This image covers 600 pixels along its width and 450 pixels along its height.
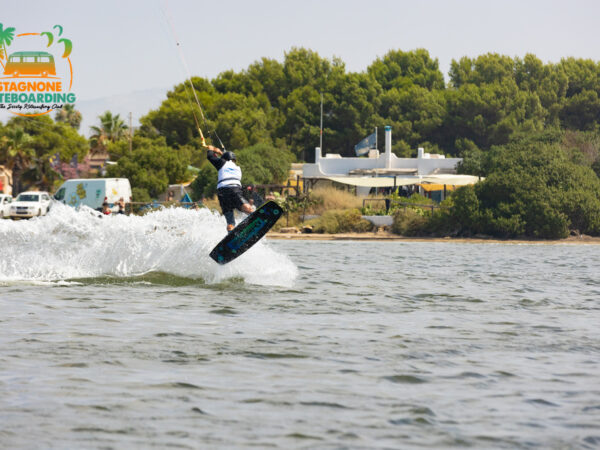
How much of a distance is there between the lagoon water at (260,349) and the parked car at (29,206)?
33.0m

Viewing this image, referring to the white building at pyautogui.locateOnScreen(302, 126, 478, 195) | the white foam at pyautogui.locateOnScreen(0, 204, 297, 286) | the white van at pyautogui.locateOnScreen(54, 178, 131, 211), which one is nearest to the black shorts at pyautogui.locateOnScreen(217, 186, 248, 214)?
the white foam at pyautogui.locateOnScreen(0, 204, 297, 286)

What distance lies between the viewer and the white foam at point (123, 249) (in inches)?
571

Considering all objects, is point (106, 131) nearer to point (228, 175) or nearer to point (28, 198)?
point (28, 198)

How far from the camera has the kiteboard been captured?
13.6 metres

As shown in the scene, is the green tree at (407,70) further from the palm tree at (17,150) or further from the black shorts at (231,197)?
the black shorts at (231,197)

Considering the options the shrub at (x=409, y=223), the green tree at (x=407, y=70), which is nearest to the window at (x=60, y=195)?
the shrub at (x=409, y=223)

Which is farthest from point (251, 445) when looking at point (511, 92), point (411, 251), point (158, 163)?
point (511, 92)

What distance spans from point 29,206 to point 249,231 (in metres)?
36.0

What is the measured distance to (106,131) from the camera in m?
90.6

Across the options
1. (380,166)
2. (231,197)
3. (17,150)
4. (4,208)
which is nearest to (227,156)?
(231,197)

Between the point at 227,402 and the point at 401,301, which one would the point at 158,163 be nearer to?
the point at 401,301

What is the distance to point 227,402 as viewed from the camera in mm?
6062

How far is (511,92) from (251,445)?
71555 mm

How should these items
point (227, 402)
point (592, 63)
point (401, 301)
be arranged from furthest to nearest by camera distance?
point (592, 63) < point (401, 301) < point (227, 402)
